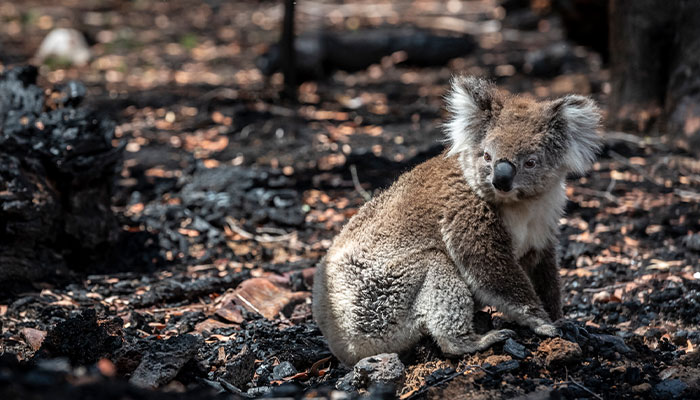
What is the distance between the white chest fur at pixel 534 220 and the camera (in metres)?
4.12

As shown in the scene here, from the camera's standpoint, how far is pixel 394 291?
4098mm

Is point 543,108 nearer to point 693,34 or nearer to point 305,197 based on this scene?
point 305,197

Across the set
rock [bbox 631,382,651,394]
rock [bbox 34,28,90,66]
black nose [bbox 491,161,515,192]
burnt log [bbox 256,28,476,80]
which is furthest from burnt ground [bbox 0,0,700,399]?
black nose [bbox 491,161,515,192]

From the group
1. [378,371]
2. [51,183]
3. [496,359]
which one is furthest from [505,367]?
[51,183]

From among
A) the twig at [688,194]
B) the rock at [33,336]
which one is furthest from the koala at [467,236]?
the twig at [688,194]

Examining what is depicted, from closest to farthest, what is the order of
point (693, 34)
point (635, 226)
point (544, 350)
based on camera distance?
point (544, 350), point (635, 226), point (693, 34)

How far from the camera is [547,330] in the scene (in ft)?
13.2

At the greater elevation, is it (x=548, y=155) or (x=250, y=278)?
(x=548, y=155)

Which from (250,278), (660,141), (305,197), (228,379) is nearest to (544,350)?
(228,379)

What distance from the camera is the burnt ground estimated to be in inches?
154

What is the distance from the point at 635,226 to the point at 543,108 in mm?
2662

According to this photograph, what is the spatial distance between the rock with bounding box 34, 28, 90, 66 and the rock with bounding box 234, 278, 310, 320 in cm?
741

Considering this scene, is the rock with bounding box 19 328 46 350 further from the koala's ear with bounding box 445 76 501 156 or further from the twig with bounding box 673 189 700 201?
the twig with bounding box 673 189 700 201

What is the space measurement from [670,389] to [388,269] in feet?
5.12
